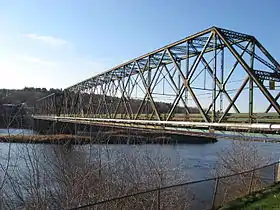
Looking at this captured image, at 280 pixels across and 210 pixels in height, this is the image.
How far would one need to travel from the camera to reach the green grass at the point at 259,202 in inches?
444

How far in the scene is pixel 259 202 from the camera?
12.2m

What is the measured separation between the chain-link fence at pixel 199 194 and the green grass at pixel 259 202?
71 centimetres

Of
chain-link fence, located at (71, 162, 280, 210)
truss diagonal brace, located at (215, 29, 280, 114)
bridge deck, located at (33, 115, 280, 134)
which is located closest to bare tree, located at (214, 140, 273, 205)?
chain-link fence, located at (71, 162, 280, 210)

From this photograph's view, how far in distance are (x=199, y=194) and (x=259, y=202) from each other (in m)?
6.45

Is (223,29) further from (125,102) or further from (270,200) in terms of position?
(125,102)

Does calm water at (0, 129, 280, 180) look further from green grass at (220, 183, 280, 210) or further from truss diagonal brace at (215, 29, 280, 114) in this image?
truss diagonal brace at (215, 29, 280, 114)

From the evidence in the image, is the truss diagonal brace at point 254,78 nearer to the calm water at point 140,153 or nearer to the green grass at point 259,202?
the green grass at point 259,202

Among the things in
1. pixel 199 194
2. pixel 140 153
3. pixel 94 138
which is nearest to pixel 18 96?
pixel 140 153

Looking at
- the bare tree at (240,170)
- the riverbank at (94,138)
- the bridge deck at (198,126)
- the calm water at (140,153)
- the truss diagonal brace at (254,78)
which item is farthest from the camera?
the bare tree at (240,170)

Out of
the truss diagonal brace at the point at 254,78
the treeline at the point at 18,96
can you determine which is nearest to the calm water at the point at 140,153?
the treeline at the point at 18,96

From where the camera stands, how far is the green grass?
1127cm

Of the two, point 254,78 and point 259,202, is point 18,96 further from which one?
point 259,202

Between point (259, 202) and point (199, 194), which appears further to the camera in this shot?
point (199, 194)

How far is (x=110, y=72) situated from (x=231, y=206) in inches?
1099
